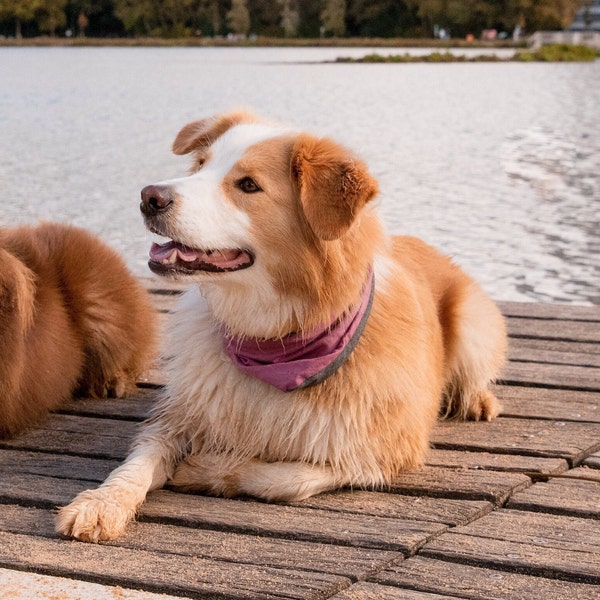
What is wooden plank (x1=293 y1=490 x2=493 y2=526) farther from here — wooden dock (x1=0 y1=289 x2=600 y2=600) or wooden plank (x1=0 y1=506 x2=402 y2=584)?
wooden plank (x1=0 y1=506 x2=402 y2=584)

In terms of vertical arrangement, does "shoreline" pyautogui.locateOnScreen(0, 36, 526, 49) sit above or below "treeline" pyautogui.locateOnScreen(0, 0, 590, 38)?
below

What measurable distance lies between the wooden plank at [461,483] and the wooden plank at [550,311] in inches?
84.1

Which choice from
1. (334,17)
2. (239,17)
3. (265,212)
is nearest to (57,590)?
(265,212)

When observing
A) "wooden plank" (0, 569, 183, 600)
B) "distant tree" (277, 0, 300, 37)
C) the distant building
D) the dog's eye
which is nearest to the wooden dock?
"wooden plank" (0, 569, 183, 600)

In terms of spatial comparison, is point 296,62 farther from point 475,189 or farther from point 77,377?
point 77,377

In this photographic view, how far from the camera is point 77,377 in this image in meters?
3.89

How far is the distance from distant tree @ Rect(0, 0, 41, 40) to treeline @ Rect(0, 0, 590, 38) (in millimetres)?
63

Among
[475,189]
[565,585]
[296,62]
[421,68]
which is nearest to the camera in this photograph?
[565,585]

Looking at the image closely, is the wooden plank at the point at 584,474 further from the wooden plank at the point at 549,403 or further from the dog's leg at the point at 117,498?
the dog's leg at the point at 117,498

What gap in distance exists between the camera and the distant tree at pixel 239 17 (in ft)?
209

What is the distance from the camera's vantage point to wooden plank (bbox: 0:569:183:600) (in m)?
2.29

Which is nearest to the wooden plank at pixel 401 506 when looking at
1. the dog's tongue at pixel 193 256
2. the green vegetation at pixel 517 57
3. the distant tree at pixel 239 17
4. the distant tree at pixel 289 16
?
the dog's tongue at pixel 193 256

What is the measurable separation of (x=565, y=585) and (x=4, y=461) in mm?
1819

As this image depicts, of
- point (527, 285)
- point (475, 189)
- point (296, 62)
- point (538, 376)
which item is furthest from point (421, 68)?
point (538, 376)
